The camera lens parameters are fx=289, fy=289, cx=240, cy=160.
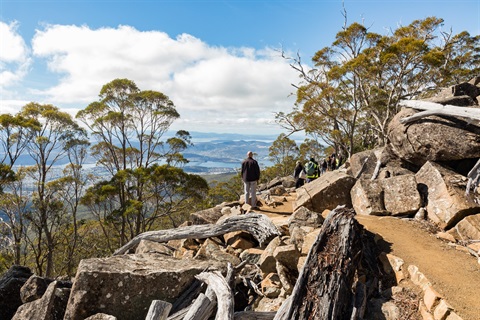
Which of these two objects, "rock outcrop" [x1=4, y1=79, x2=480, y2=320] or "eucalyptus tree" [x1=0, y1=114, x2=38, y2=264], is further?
"eucalyptus tree" [x1=0, y1=114, x2=38, y2=264]

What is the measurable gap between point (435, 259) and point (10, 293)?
29.8 ft

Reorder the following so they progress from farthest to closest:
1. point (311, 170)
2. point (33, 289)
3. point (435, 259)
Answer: point (311, 170) → point (33, 289) → point (435, 259)

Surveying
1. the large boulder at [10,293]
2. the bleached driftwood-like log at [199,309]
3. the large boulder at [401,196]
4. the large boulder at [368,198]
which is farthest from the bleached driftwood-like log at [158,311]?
the large boulder at [401,196]

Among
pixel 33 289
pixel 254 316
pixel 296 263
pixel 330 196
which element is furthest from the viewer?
pixel 330 196

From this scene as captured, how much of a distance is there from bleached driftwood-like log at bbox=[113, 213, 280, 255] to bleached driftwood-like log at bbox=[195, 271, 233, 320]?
2401mm

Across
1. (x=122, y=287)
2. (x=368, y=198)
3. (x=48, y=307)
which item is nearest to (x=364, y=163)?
(x=368, y=198)

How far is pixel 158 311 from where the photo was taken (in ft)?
15.0

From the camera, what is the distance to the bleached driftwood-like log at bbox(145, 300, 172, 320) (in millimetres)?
4496

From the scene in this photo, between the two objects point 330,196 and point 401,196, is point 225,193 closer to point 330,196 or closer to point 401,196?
point 330,196

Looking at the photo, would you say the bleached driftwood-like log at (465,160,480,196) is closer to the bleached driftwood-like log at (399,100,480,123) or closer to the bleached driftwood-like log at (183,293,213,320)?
the bleached driftwood-like log at (399,100,480,123)

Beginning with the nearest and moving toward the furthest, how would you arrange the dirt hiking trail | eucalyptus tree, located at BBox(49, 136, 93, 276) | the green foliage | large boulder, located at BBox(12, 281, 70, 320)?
1. the dirt hiking trail
2. large boulder, located at BBox(12, 281, 70, 320)
3. eucalyptus tree, located at BBox(49, 136, 93, 276)
4. the green foliage

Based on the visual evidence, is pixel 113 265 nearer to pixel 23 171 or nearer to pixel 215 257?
pixel 215 257

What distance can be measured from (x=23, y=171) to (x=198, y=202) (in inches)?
634

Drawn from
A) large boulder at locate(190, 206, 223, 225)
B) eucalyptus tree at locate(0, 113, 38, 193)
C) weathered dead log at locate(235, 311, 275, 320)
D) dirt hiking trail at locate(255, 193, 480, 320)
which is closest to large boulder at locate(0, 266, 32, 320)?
large boulder at locate(190, 206, 223, 225)
